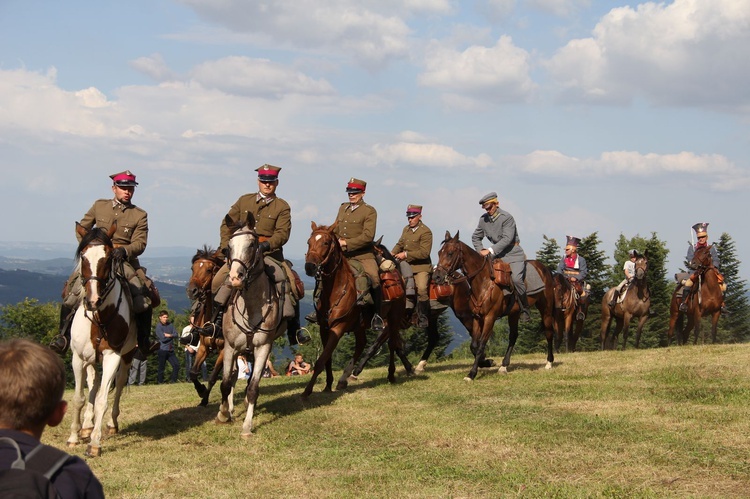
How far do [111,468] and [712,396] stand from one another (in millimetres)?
9547

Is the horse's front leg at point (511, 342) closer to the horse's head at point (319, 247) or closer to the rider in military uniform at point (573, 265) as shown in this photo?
the horse's head at point (319, 247)

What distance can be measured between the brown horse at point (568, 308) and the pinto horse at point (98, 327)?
16.9 meters

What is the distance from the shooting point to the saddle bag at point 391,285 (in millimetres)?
16625

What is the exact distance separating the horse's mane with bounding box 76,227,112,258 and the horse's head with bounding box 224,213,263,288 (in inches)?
68.1

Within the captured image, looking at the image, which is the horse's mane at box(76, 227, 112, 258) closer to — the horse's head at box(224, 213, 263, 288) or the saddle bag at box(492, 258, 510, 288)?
the horse's head at box(224, 213, 263, 288)

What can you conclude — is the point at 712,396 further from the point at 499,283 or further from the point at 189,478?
the point at 189,478

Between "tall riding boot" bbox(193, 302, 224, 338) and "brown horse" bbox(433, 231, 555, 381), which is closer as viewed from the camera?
"tall riding boot" bbox(193, 302, 224, 338)

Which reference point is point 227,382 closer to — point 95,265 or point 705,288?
point 95,265

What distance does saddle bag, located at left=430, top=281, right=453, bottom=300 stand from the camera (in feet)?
62.6

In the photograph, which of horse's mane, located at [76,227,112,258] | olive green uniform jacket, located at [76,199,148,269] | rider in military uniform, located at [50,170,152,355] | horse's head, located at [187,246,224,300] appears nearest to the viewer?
horse's mane, located at [76,227,112,258]

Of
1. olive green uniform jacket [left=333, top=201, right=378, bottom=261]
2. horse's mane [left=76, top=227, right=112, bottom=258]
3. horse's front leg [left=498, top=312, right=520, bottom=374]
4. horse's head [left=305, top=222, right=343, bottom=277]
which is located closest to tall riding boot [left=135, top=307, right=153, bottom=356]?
horse's mane [left=76, top=227, right=112, bottom=258]

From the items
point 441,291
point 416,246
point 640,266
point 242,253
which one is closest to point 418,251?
point 416,246

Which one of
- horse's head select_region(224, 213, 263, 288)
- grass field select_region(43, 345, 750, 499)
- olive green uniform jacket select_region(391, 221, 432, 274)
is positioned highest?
olive green uniform jacket select_region(391, 221, 432, 274)

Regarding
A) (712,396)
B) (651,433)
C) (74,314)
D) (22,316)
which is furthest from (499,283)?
(22,316)
